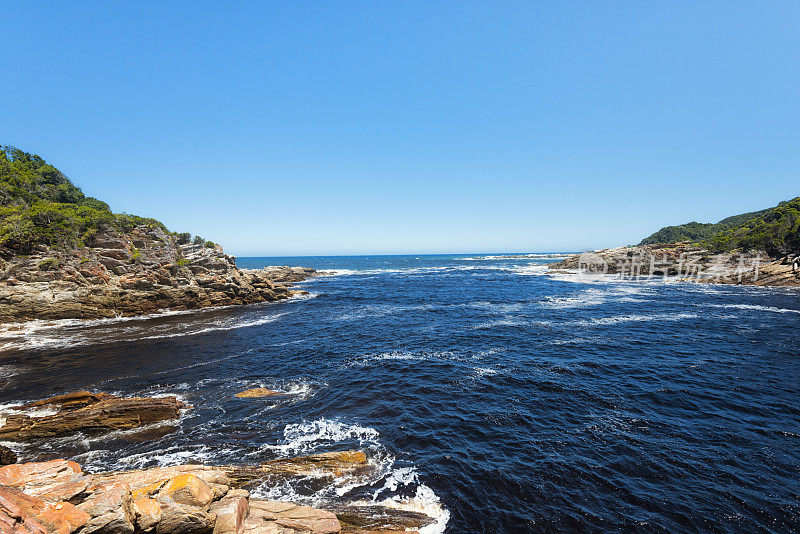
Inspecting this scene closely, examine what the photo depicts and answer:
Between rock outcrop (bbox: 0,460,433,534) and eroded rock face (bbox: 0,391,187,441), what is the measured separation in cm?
785

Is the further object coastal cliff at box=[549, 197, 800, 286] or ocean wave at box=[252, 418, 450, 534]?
coastal cliff at box=[549, 197, 800, 286]

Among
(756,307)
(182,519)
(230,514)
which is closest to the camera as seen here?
(182,519)

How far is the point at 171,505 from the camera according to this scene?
25.4ft

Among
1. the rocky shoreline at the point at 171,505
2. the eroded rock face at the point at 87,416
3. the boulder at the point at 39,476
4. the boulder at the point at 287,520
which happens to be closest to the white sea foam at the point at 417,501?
the rocky shoreline at the point at 171,505

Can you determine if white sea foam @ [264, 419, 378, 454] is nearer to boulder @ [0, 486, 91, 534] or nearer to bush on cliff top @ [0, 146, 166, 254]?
boulder @ [0, 486, 91, 534]

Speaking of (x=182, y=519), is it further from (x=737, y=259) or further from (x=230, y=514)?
(x=737, y=259)

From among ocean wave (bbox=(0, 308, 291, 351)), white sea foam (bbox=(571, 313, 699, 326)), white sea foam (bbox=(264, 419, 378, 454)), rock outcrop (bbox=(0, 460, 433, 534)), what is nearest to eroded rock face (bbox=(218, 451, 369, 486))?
white sea foam (bbox=(264, 419, 378, 454))

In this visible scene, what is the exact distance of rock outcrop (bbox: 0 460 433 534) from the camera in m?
6.60

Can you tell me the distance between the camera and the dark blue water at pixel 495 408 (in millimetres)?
10484

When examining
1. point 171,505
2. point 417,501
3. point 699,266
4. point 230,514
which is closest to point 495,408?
point 417,501

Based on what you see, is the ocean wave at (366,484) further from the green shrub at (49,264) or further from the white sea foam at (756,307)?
the white sea foam at (756,307)

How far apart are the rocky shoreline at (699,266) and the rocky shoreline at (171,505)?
88958 mm

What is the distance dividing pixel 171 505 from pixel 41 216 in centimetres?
5771

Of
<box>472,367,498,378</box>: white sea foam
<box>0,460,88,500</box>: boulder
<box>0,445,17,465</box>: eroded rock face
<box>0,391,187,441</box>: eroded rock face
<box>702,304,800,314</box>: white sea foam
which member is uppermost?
<box>0,460,88,500</box>: boulder
